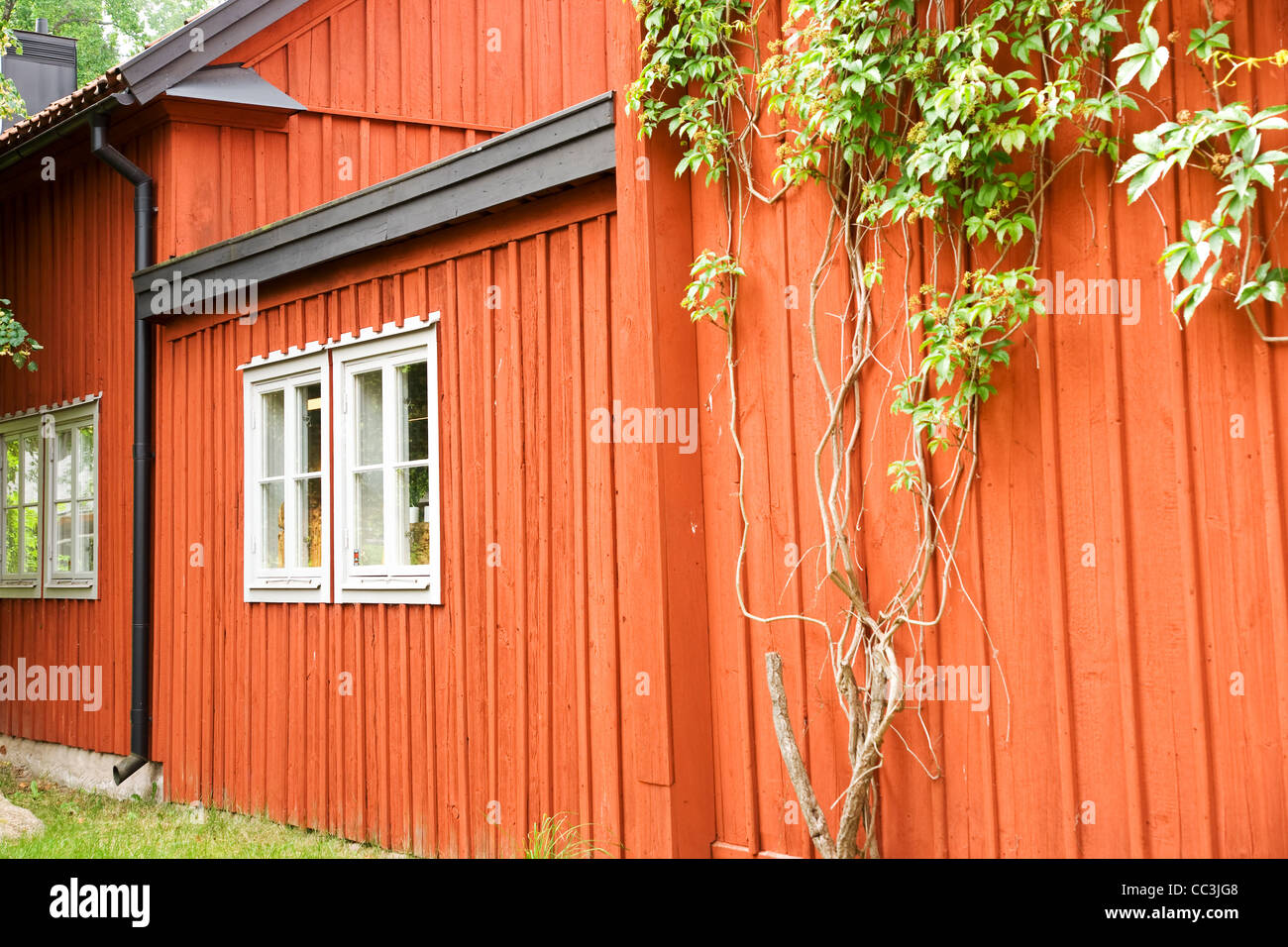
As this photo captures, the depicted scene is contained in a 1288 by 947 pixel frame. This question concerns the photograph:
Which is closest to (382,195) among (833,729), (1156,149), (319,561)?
(319,561)

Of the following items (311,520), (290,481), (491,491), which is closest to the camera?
(491,491)

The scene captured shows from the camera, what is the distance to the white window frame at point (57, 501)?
851 cm

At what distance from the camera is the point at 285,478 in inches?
268

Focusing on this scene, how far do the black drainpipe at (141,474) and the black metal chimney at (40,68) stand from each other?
196 inches

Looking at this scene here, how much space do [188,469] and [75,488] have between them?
1.89 meters

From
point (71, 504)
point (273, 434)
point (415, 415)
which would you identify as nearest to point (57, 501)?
point (71, 504)

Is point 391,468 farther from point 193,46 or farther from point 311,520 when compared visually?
point 193,46

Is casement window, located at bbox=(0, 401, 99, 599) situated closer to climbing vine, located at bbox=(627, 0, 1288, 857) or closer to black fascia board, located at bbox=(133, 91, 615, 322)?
black fascia board, located at bbox=(133, 91, 615, 322)

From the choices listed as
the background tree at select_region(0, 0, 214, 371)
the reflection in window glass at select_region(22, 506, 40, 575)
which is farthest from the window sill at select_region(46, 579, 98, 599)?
the background tree at select_region(0, 0, 214, 371)

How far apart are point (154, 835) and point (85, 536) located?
3.04 meters

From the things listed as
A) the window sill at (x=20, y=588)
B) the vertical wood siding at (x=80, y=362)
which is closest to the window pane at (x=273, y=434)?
the vertical wood siding at (x=80, y=362)

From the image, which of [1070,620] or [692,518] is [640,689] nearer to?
[692,518]

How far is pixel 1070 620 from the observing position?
11.7 ft

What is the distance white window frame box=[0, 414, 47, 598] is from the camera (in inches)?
363
